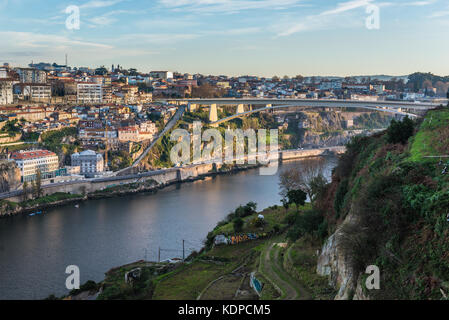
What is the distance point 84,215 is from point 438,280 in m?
8.26

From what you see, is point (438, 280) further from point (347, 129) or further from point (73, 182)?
point (347, 129)

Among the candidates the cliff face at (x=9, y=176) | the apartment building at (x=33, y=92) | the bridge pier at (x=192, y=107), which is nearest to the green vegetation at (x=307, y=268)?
the cliff face at (x=9, y=176)

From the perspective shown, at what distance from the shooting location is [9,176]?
10781 mm

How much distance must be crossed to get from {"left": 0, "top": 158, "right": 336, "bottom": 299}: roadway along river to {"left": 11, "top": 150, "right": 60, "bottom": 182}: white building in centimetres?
164

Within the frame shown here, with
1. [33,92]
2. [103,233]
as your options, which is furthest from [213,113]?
[103,233]

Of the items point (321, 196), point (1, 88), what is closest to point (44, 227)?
point (321, 196)

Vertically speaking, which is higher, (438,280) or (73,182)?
(438,280)

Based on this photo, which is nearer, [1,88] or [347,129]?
[1,88]

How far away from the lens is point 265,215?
7.43 meters

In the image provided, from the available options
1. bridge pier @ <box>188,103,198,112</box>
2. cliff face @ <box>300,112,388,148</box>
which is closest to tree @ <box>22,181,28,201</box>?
bridge pier @ <box>188,103,198,112</box>

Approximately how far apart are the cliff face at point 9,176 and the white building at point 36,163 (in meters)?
0.29

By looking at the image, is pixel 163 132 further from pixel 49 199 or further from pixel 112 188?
pixel 49 199

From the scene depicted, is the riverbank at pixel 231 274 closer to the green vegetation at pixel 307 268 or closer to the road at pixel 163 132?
the green vegetation at pixel 307 268
